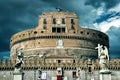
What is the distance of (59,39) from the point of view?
77438mm

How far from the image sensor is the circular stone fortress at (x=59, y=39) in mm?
76688

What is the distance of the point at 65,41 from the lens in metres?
78.0

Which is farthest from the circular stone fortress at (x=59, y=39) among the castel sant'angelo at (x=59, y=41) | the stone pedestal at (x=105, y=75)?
the stone pedestal at (x=105, y=75)

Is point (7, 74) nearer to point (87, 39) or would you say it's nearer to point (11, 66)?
point (11, 66)

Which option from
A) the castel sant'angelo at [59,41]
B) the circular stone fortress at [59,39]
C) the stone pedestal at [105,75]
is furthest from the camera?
the circular stone fortress at [59,39]

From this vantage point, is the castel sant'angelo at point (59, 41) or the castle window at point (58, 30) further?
the castle window at point (58, 30)

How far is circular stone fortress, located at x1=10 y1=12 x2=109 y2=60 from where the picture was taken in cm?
7669

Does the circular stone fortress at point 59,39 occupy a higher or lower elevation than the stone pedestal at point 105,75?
higher

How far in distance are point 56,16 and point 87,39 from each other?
409 inches

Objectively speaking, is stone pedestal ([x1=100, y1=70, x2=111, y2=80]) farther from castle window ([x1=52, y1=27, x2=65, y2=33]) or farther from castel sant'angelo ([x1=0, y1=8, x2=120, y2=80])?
castle window ([x1=52, y1=27, x2=65, y2=33])

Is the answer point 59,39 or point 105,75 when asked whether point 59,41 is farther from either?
point 105,75

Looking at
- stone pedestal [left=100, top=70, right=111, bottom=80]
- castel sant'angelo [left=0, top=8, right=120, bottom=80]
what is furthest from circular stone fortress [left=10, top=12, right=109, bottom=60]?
stone pedestal [left=100, top=70, right=111, bottom=80]

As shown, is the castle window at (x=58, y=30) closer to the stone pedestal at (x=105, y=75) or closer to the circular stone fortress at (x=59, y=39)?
the circular stone fortress at (x=59, y=39)

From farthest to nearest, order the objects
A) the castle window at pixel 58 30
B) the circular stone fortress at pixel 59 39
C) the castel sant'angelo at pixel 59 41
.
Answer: the castle window at pixel 58 30, the circular stone fortress at pixel 59 39, the castel sant'angelo at pixel 59 41
